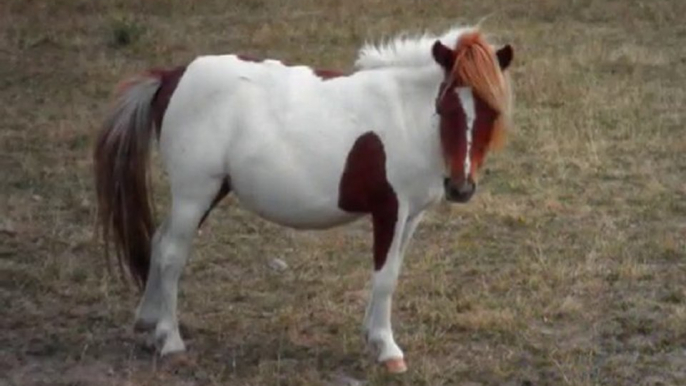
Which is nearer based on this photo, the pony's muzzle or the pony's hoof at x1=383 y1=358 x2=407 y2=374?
the pony's muzzle

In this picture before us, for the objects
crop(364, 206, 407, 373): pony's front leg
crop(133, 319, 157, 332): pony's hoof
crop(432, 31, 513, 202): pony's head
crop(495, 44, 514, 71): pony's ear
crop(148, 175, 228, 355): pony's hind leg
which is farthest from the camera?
crop(133, 319, 157, 332): pony's hoof

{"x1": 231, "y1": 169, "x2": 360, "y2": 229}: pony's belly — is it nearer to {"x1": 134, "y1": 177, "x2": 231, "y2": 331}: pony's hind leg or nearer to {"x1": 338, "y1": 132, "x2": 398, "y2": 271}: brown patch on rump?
{"x1": 338, "y1": 132, "x2": 398, "y2": 271}: brown patch on rump

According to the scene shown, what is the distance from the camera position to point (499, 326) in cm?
678

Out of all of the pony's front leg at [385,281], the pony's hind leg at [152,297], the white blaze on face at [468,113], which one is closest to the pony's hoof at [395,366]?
the pony's front leg at [385,281]

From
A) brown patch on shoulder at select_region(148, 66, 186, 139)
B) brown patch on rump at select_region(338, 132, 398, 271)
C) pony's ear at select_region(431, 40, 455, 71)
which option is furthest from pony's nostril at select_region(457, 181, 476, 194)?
brown patch on shoulder at select_region(148, 66, 186, 139)

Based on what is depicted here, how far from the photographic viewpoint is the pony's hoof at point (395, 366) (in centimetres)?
613

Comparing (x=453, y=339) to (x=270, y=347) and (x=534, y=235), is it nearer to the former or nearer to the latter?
(x=270, y=347)

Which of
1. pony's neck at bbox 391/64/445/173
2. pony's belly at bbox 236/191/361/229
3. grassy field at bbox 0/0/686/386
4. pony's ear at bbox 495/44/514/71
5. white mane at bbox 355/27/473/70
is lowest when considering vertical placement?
grassy field at bbox 0/0/686/386

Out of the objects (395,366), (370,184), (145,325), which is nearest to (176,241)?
(145,325)

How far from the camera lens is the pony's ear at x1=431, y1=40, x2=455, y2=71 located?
5.84 metres

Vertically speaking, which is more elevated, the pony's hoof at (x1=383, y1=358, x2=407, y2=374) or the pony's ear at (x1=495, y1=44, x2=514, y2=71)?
the pony's ear at (x1=495, y1=44, x2=514, y2=71)

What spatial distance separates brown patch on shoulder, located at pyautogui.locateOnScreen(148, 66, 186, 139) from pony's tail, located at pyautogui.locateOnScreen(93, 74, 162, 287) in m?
0.02

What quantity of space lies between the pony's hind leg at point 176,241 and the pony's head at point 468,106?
3.34 feet

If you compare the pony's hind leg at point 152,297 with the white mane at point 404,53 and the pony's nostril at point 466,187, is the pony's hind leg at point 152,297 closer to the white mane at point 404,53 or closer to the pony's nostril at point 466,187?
the white mane at point 404,53
